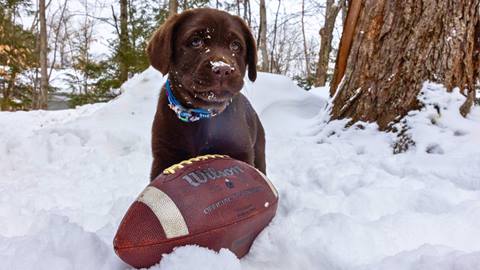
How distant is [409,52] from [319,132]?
1.28 metres

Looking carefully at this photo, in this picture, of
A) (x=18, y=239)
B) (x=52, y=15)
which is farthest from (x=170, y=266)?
(x=52, y=15)

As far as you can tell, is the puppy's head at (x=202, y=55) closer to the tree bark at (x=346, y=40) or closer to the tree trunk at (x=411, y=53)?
the tree trunk at (x=411, y=53)

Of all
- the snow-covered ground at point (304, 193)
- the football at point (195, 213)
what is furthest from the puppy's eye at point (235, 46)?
the snow-covered ground at point (304, 193)

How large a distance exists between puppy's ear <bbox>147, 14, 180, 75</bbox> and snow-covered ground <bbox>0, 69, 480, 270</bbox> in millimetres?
Answer: 979

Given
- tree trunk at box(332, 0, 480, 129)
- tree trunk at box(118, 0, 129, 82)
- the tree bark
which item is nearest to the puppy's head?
tree trunk at box(332, 0, 480, 129)

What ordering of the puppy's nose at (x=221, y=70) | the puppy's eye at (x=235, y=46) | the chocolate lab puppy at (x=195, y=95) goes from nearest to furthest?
1. the puppy's nose at (x=221, y=70)
2. the chocolate lab puppy at (x=195, y=95)
3. the puppy's eye at (x=235, y=46)

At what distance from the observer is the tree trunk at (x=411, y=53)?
3414 mm

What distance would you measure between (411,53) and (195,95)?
2.26m

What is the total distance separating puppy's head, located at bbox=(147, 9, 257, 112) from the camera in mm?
2188

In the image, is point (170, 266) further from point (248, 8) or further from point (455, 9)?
point (248, 8)

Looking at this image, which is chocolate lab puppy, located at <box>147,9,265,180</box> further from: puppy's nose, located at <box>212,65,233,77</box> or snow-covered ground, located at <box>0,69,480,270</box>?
snow-covered ground, located at <box>0,69,480,270</box>

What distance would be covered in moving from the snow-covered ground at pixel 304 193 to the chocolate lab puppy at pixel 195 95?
543 millimetres

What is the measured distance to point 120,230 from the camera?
1.55 metres

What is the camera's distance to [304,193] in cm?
265
